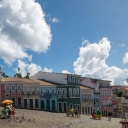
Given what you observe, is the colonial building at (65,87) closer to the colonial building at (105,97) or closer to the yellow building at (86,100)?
the yellow building at (86,100)

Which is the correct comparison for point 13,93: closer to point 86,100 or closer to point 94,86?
point 86,100

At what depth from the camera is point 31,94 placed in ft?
191

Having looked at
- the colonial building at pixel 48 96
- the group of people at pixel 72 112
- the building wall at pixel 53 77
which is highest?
the building wall at pixel 53 77

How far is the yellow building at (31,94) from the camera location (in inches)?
2264

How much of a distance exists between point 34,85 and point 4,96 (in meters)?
6.08

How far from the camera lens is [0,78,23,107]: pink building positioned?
180 feet

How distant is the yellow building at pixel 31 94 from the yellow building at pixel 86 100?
13675 mm

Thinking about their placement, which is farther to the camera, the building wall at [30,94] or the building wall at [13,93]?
the building wall at [30,94]

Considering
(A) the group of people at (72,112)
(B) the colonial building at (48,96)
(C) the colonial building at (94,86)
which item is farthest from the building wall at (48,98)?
(C) the colonial building at (94,86)

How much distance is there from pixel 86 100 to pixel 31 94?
55.2 feet

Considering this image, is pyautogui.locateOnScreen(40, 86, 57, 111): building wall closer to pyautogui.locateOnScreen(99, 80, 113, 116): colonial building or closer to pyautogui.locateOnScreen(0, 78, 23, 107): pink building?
pyautogui.locateOnScreen(0, 78, 23, 107): pink building

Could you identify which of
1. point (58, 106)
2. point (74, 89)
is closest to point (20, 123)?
point (58, 106)

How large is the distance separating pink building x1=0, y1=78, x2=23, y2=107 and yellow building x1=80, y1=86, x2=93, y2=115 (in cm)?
1726

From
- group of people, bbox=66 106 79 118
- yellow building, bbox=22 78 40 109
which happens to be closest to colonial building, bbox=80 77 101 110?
yellow building, bbox=22 78 40 109
